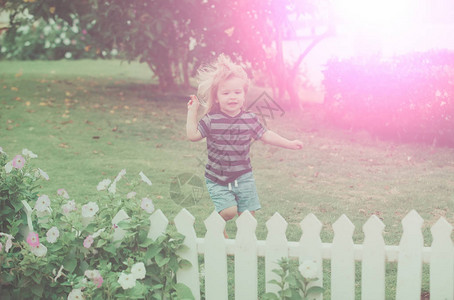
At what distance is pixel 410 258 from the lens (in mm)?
3018

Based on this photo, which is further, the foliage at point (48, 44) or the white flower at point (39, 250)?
the foliage at point (48, 44)

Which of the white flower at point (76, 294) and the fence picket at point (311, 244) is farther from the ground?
the fence picket at point (311, 244)

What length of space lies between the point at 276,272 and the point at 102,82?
12.0 metres

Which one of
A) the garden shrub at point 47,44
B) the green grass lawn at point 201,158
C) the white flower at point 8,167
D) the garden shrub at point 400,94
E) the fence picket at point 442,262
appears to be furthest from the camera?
the garden shrub at point 47,44

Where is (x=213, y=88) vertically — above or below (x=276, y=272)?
above

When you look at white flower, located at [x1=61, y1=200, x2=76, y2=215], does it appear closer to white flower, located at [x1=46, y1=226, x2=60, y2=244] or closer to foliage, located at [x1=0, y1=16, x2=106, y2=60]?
white flower, located at [x1=46, y1=226, x2=60, y2=244]

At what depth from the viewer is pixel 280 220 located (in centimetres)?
310

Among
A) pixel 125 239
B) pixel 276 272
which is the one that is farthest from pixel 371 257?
pixel 125 239

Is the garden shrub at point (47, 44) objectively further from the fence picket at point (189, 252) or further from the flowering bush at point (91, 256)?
the fence picket at point (189, 252)

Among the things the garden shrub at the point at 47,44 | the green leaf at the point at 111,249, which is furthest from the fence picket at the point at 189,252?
the garden shrub at the point at 47,44

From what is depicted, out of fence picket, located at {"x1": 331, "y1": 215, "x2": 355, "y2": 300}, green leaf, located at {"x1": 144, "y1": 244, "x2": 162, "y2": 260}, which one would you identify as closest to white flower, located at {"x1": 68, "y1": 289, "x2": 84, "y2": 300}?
green leaf, located at {"x1": 144, "y1": 244, "x2": 162, "y2": 260}

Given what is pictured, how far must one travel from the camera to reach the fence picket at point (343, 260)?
9.96 feet

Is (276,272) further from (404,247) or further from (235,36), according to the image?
(235,36)

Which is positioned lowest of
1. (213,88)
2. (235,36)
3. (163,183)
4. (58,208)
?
(163,183)
